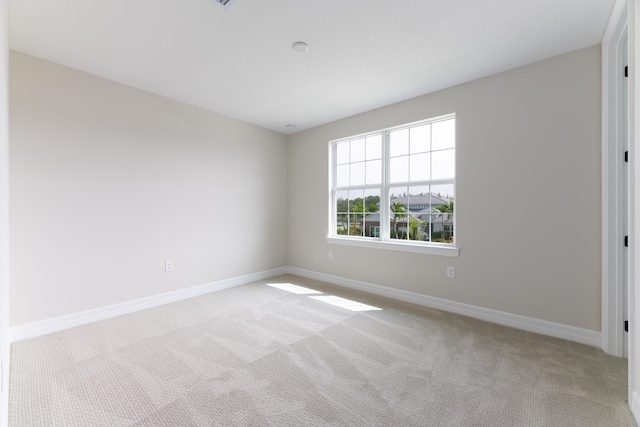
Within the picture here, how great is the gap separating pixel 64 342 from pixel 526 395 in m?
3.62

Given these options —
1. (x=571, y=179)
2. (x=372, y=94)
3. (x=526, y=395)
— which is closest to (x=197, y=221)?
(x=372, y=94)

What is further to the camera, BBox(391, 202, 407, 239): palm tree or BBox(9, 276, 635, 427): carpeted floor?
BBox(391, 202, 407, 239): palm tree

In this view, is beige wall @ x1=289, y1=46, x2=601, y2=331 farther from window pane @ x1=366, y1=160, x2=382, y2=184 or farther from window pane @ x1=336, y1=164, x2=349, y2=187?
window pane @ x1=336, y1=164, x2=349, y2=187

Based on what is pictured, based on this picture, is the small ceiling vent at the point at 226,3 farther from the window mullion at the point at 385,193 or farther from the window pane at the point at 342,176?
the window pane at the point at 342,176

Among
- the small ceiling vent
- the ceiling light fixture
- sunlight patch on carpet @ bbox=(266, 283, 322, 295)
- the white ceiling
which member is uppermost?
the white ceiling

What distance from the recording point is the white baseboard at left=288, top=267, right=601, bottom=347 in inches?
96.5

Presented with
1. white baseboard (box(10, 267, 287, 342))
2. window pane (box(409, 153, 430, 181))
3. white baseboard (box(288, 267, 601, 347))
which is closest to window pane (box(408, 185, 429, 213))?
window pane (box(409, 153, 430, 181))

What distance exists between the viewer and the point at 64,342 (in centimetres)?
246

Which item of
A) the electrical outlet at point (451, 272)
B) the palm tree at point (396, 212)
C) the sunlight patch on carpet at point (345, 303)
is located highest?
the palm tree at point (396, 212)

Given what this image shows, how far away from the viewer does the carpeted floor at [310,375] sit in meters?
1.60

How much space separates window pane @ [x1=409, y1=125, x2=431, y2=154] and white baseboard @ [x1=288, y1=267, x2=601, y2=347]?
1833mm

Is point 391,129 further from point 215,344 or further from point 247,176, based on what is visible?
point 215,344

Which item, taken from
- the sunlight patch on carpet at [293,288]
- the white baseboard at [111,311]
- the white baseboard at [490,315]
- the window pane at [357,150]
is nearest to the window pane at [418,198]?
the window pane at [357,150]

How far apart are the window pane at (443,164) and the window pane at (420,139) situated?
0.54 feet
